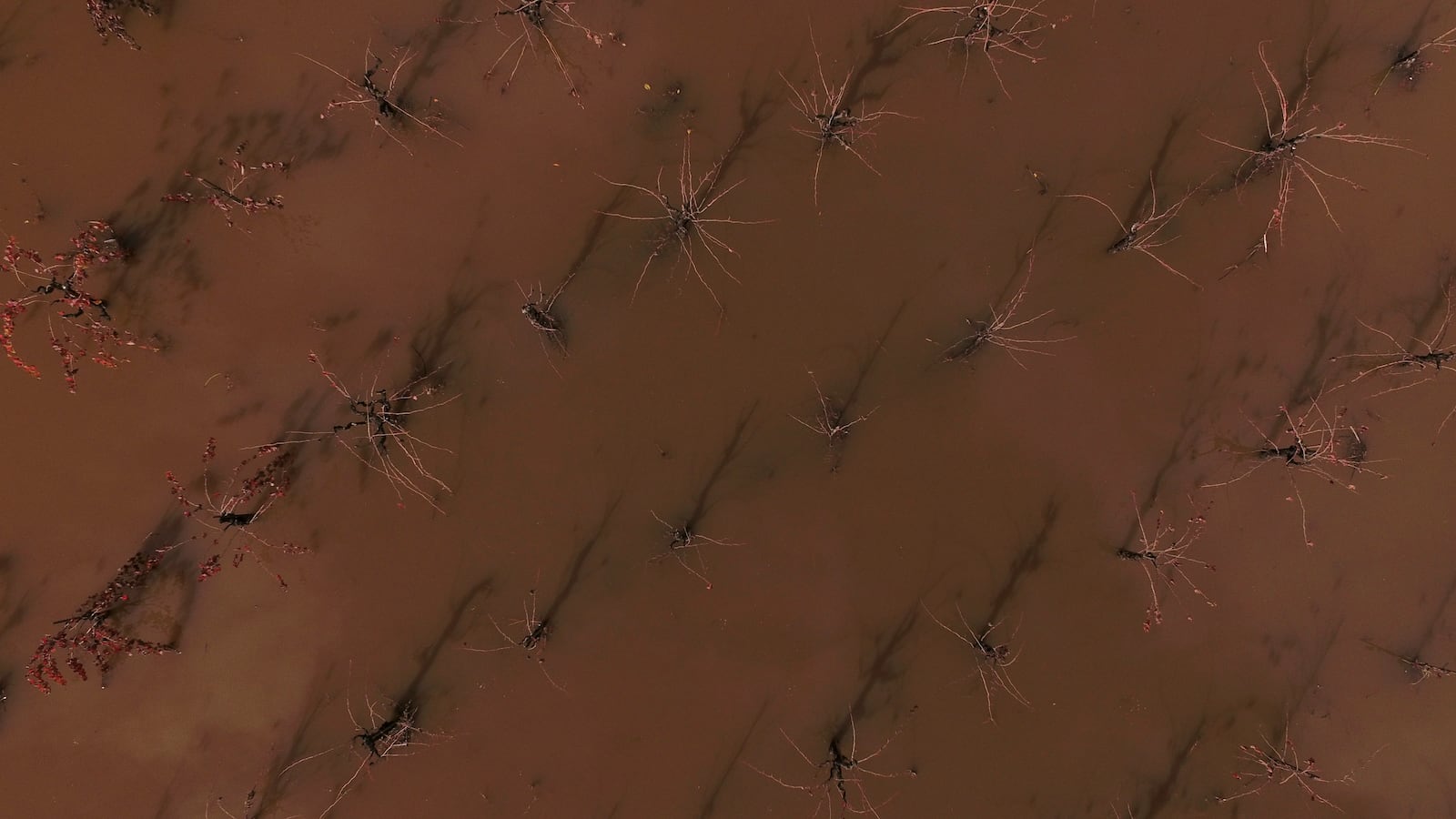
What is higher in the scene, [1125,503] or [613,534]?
[613,534]

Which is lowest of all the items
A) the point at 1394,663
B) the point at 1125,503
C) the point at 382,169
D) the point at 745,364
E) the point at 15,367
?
the point at 1394,663

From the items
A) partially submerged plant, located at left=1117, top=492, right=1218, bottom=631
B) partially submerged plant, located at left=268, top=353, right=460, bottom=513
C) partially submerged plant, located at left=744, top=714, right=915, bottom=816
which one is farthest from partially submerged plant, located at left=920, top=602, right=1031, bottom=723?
partially submerged plant, located at left=268, top=353, right=460, bottom=513

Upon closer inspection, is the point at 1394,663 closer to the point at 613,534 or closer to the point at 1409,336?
the point at 1409,336

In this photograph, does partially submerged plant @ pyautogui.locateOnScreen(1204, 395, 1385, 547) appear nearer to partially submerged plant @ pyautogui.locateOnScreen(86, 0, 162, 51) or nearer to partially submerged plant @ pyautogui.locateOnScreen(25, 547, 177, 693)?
partially submerged plant @ pyautogui.locateOnScreen(25, 547, 177, 693)

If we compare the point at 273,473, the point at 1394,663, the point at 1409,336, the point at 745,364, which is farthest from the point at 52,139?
the point at 1394,663

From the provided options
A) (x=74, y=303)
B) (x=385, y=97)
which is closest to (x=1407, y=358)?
(x=385, y=97)

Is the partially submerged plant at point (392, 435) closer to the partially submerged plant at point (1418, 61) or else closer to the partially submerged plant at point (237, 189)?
the partially submerged plant at point (237, 189)

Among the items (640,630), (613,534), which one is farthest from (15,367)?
(640,630)
